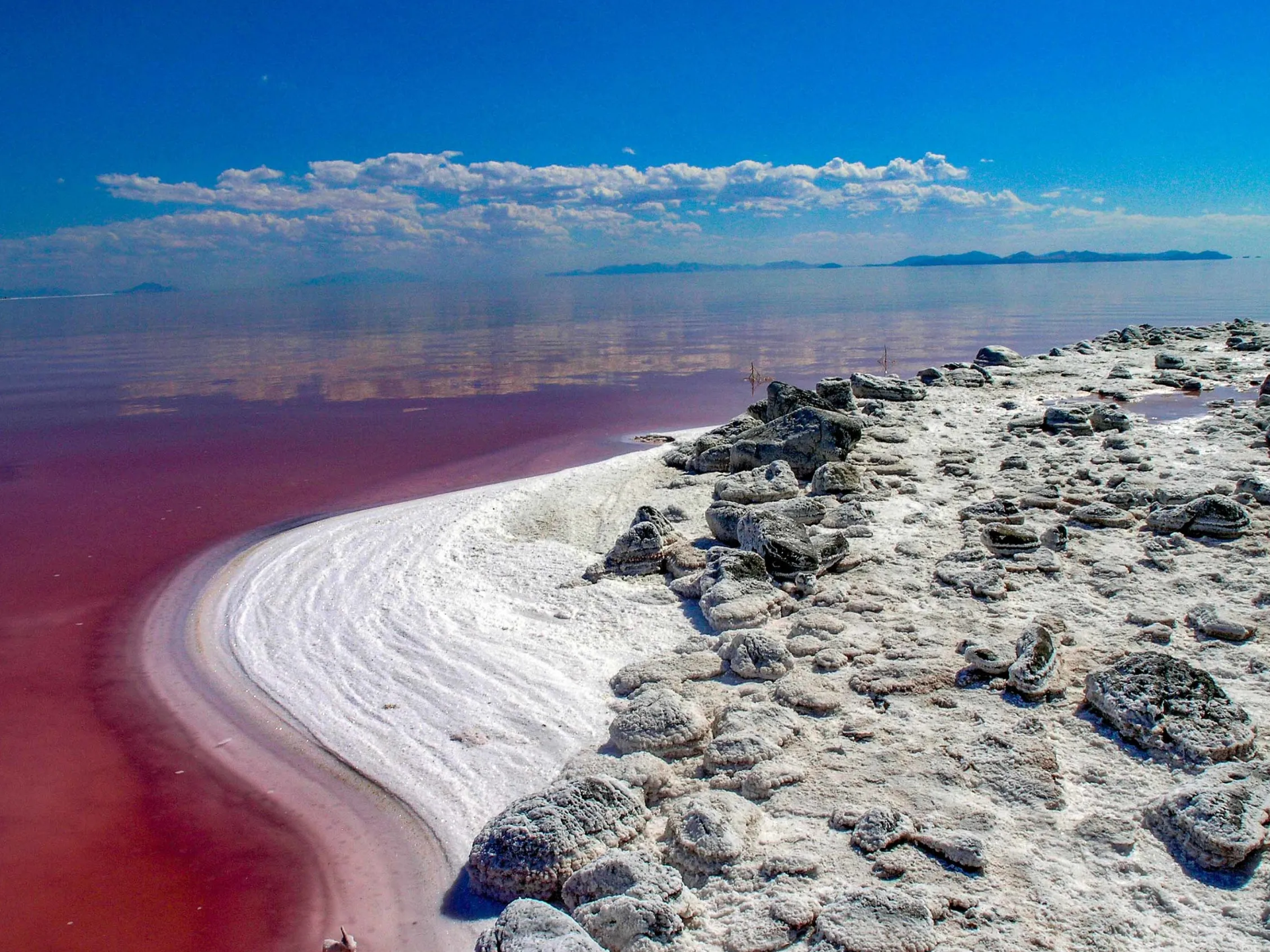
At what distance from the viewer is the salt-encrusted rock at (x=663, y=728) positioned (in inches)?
196

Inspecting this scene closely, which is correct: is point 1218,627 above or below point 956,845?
above

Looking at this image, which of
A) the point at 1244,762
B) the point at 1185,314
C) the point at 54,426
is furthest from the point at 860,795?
the point at 1185,314

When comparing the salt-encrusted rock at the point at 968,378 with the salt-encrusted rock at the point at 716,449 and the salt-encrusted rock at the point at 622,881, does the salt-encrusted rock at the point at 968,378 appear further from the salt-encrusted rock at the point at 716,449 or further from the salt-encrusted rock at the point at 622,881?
the salt-encrusted rock at the point at 622,881

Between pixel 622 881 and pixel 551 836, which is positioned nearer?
pixel 622 881

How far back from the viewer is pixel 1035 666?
5.29 metres

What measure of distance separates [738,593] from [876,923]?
356 cm

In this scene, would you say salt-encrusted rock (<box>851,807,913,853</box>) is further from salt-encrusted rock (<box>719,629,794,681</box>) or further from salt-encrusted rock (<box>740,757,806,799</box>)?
salt-encrusted rock (<box>719,629,794,681</box>)

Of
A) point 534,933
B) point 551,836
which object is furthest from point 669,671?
point 534,933

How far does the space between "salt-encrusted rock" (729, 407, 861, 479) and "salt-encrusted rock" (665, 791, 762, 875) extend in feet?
22.9

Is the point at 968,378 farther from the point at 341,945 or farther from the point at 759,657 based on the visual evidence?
the point at 341,945

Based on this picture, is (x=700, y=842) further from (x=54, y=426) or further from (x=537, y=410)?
(x=54, y=426)

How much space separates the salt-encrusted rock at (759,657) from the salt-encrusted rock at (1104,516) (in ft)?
14.0

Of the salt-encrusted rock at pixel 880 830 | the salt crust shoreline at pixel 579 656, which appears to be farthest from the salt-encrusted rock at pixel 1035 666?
the salt-encrusted rock at pixel 880 830

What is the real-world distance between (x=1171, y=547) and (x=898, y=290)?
260 ft
